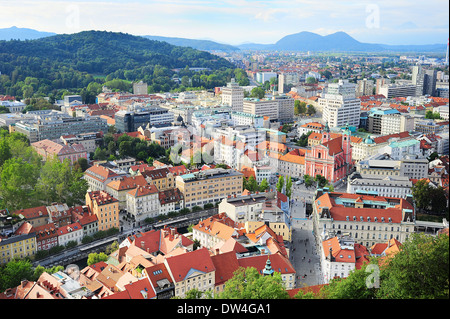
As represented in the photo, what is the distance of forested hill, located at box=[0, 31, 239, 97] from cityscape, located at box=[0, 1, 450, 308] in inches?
261

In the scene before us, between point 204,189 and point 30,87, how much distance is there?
23.3 m

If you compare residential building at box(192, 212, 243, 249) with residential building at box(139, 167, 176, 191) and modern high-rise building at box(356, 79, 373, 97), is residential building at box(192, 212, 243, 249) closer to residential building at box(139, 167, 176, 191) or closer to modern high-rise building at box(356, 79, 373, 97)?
residential building at box(139, 167, 176, 191)

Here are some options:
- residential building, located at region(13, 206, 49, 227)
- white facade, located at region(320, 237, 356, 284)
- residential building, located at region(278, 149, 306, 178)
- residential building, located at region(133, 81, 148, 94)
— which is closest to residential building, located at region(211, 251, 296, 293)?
white facade, located at region(320, 237, 356, 284)

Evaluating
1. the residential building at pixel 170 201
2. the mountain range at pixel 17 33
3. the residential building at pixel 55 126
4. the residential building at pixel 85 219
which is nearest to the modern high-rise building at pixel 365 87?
the residential building at pixel 55 126

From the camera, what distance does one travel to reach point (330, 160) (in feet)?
54.1

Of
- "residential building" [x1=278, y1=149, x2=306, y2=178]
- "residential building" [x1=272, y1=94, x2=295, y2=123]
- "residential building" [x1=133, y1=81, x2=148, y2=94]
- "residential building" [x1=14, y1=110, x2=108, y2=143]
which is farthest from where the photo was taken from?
"residential building" [x1=133, y1=81, x2=148, y2=94]

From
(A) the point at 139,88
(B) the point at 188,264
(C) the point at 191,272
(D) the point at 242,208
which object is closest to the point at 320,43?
(D) the point at 242,208

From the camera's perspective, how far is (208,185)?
14367mm

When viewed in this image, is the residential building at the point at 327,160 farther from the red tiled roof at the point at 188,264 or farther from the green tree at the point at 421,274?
the green tree at the point at 421,274

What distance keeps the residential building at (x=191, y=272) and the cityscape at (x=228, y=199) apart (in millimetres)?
26

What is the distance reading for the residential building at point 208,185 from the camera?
556 inches

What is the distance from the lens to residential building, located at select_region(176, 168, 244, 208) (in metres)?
14.1
